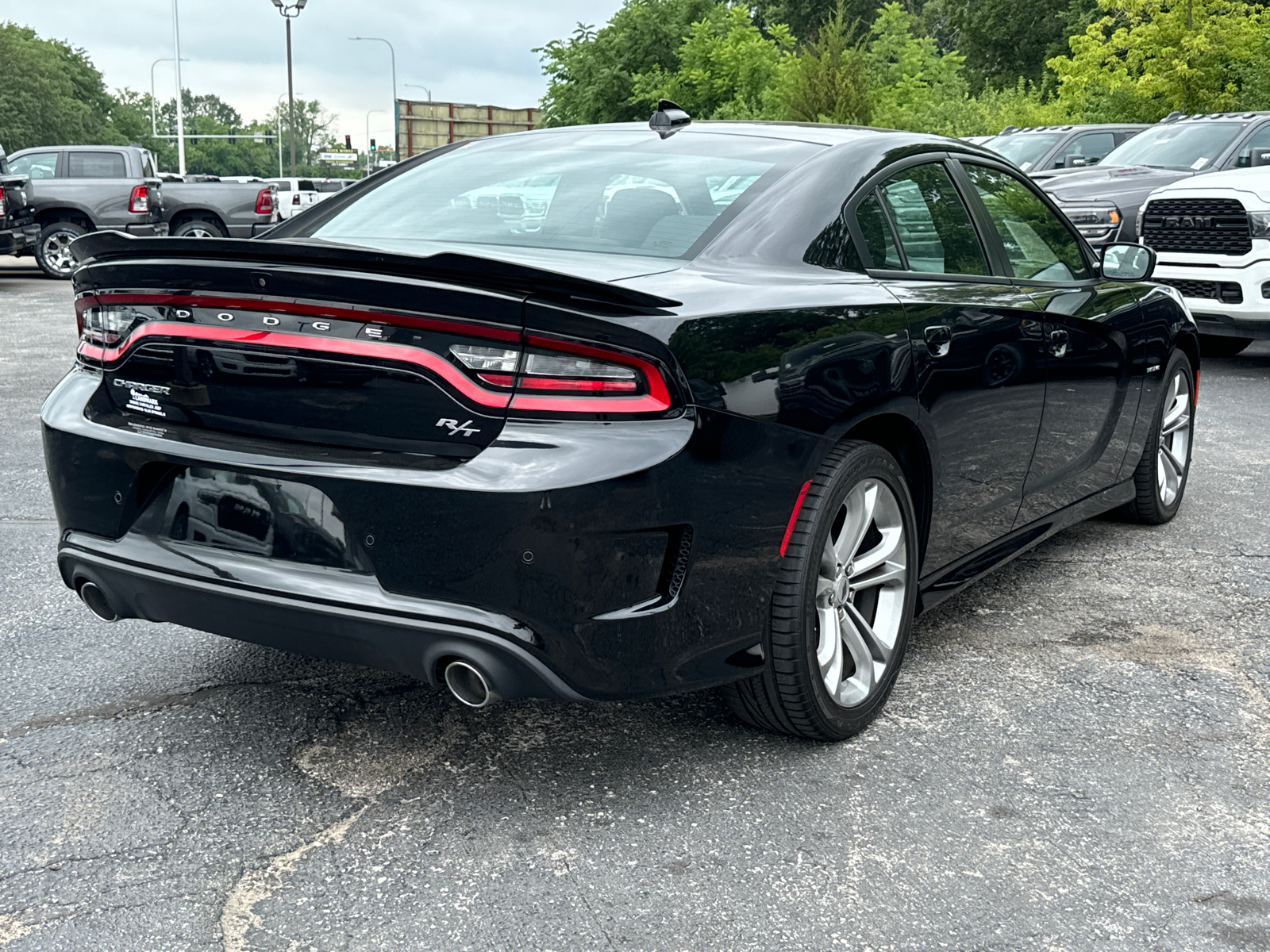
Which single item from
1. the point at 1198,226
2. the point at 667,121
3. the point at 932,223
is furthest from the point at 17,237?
the point at 932,223

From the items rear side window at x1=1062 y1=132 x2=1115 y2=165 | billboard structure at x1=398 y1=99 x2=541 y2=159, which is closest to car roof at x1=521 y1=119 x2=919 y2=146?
rear side window at x1=1062 y1=132 x2=1115 y2=165

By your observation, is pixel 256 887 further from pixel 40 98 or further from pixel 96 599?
pixel 40 98

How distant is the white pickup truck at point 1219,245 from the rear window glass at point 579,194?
706cm

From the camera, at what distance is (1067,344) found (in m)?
4.20

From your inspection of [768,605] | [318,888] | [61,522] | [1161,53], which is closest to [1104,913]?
[768,605]

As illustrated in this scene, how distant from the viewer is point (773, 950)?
2.38 metres

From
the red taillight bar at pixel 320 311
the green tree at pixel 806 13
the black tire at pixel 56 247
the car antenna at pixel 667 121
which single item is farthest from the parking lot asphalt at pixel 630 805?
the green tree at pixel 806 13

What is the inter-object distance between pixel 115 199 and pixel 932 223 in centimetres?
1802

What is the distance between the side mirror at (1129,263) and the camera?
16.1 feet

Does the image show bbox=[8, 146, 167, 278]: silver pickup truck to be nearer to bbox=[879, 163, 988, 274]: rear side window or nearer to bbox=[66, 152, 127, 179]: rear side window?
bbox=[66, 152, 127, 179]: rear side window

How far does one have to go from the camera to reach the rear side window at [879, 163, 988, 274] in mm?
3646

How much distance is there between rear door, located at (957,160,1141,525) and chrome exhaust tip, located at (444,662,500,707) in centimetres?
209

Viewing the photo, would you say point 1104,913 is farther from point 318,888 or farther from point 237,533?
point 237,533

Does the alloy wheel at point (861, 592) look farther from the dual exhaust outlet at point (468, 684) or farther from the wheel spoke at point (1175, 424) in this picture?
the wheel spoke at point (1175, 424)
